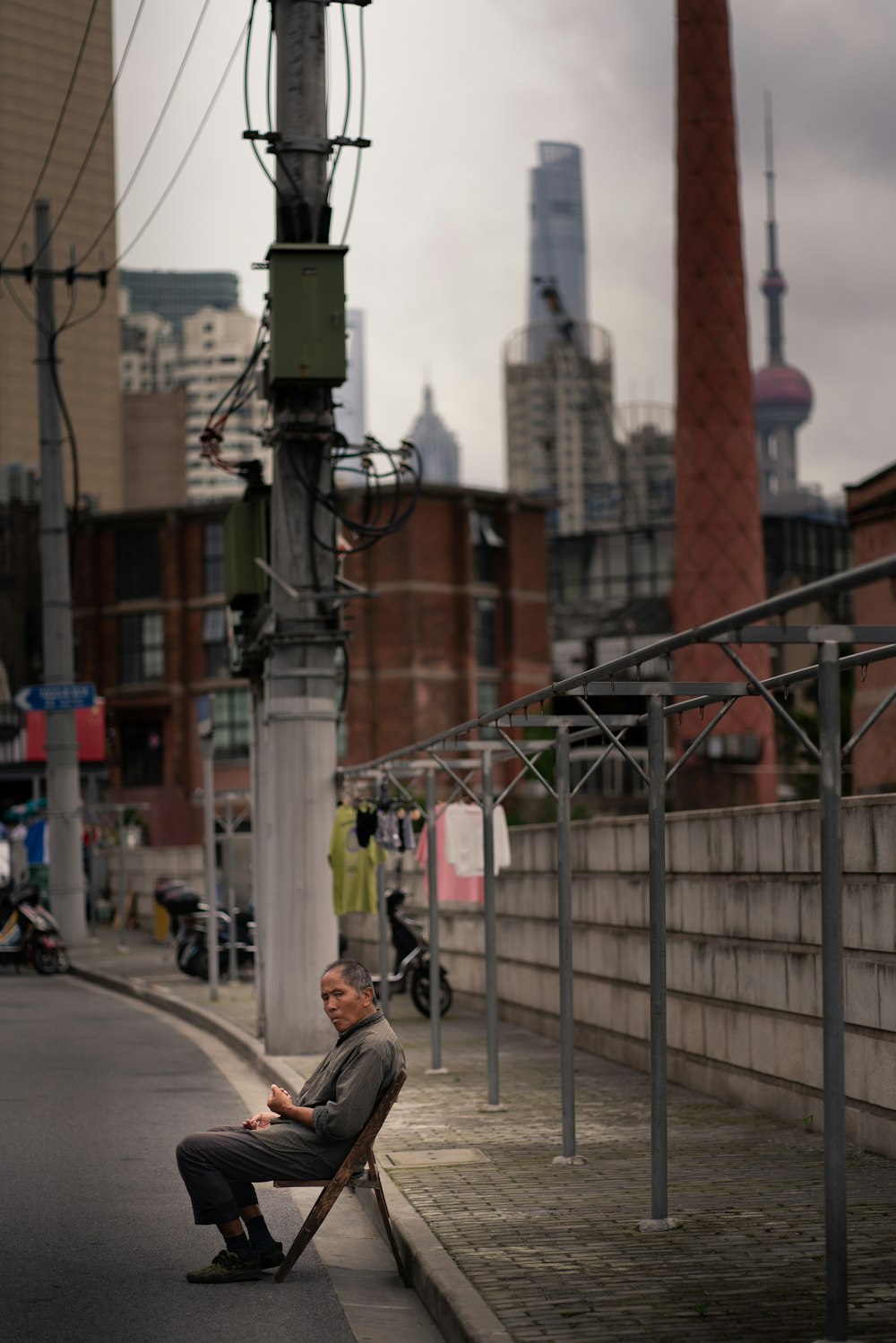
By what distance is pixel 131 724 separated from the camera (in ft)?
268

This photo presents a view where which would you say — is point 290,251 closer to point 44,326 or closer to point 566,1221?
point 566,1221

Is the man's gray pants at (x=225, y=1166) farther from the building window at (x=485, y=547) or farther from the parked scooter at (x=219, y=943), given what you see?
the building window at (x=485, y=547)

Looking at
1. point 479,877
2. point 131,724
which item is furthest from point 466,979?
point 131,724

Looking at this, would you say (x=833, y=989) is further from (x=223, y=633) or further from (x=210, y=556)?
(x=210, y=556)

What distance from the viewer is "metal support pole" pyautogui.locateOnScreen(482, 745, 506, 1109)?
12.9 meters

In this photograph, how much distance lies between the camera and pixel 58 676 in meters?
34.4

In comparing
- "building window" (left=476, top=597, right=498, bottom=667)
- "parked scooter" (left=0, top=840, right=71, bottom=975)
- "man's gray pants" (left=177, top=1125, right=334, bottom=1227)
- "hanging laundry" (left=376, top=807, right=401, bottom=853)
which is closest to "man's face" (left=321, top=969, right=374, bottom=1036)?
"man's gray pants" (left=177, top=1125, right=334, bottom=1227)

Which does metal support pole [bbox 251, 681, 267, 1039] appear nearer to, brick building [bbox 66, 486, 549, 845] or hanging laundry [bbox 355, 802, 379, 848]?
hanging laundry [bbox 355, 802, 379, 848]

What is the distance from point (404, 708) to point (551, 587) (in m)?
31.8

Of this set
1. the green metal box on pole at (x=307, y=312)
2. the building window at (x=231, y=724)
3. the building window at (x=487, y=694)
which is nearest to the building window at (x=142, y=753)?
the building window at (x=231, y=724)

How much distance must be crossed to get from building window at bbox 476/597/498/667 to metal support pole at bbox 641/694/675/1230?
69.7 meters

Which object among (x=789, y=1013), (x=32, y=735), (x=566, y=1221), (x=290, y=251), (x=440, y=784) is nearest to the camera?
(x=566, y=1221)

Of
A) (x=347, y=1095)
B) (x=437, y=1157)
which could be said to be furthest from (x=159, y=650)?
(x=347, y=1095)

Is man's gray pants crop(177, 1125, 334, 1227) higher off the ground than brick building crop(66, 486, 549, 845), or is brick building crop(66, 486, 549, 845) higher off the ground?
brick building crop(66, 486, 549, 845)
